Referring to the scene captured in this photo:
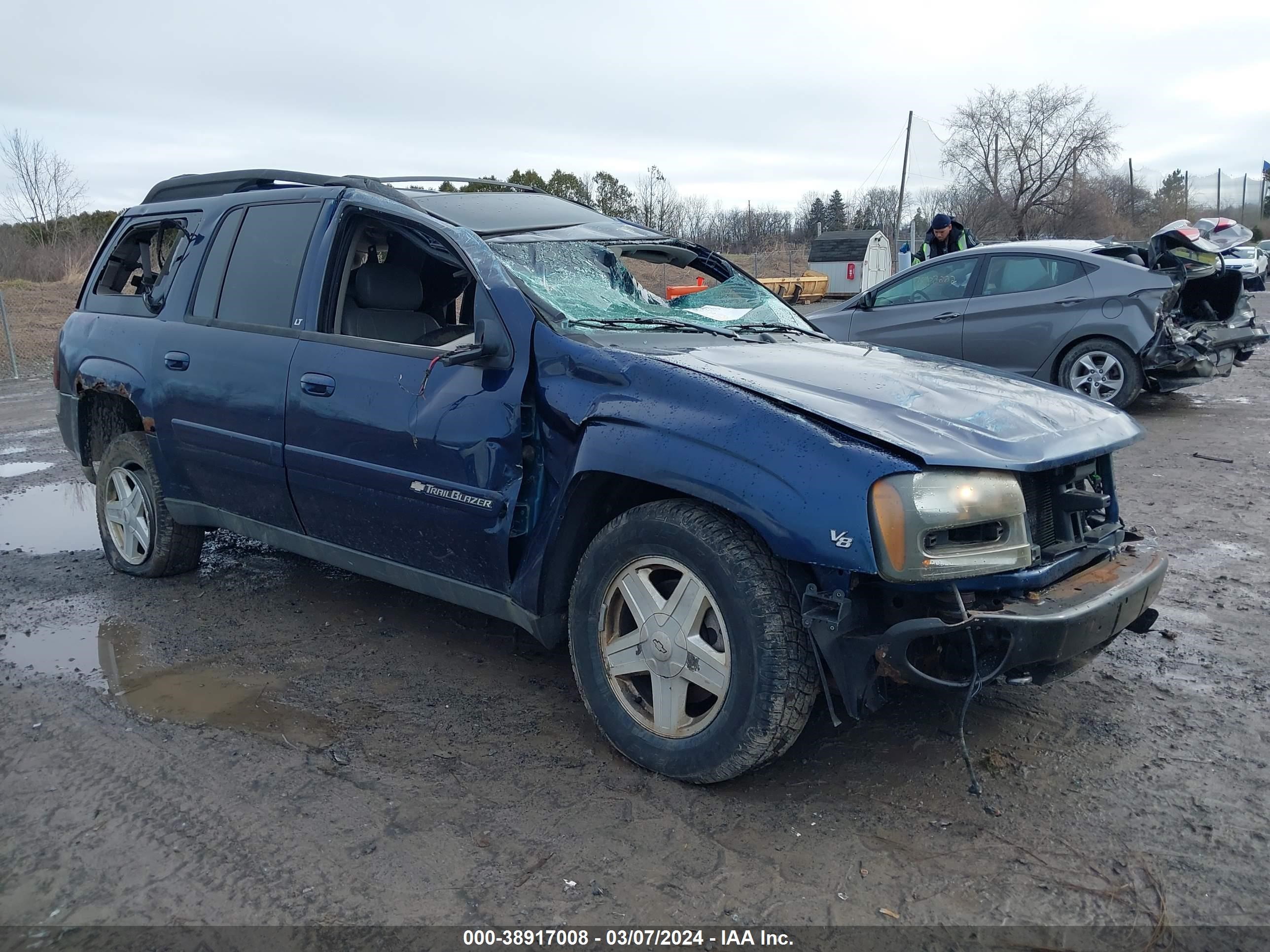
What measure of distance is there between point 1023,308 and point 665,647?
707 cm

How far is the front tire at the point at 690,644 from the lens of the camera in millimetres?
2701

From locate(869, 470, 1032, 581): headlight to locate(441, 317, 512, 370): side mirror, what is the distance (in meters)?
1.35

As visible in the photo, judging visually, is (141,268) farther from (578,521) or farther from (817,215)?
(817,215)

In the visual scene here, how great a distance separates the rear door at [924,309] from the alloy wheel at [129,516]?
6.39 m

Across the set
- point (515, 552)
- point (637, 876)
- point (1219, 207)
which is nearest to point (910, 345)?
point (515, 552)

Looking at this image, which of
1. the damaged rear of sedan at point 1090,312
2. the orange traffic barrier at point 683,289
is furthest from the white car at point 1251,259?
the orange traffic barrier at point 683,289

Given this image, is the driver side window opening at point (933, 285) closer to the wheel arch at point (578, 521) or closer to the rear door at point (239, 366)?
the rear door at point (239, 366)

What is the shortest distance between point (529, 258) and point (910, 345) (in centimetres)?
630

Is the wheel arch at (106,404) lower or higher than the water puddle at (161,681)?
higher

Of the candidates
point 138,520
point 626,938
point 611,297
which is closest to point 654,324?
point 611,297

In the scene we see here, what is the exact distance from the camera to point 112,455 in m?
5.04

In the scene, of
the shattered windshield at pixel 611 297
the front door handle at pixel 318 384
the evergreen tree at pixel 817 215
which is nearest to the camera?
the shattered windshield at pixel 611 297

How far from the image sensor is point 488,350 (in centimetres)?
325

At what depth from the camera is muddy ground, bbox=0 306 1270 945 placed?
8.07ft
